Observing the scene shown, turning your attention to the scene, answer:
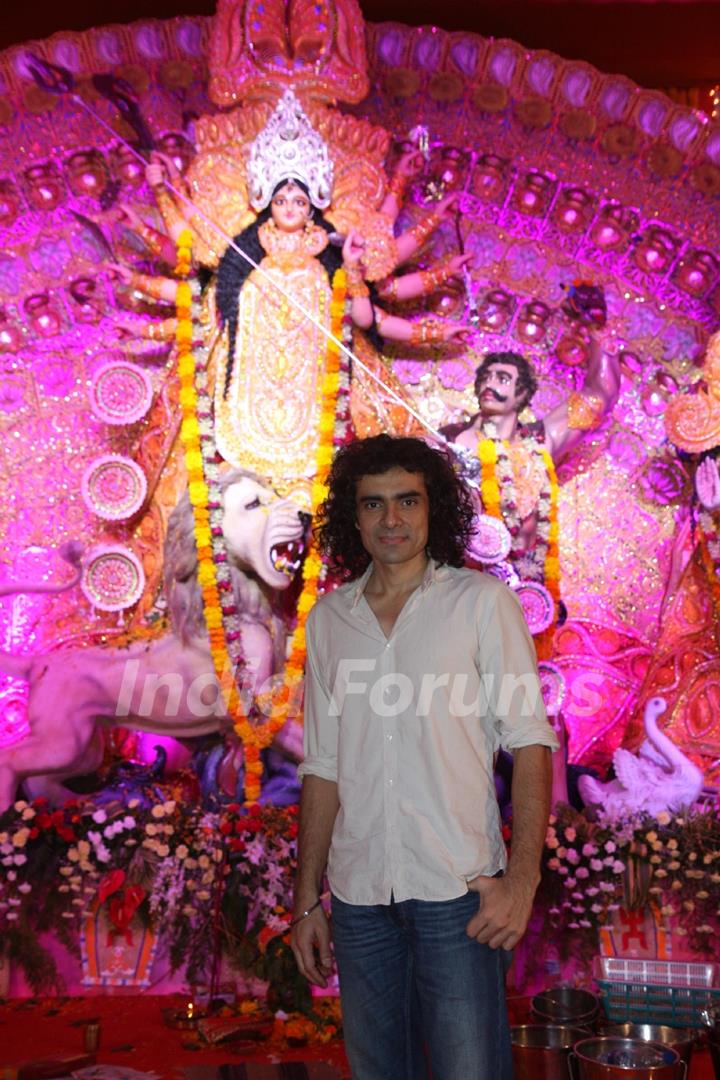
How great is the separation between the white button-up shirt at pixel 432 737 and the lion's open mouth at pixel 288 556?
2.71 meters

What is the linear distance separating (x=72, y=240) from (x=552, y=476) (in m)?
2.38

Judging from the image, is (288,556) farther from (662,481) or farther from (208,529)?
(662,481)

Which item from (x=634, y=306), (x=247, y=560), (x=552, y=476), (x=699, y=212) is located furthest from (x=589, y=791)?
(x=699, y=212)

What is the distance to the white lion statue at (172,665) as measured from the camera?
15.6ft

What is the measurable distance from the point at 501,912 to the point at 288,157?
148 inches

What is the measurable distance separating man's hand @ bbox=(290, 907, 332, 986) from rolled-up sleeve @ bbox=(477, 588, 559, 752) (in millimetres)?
504

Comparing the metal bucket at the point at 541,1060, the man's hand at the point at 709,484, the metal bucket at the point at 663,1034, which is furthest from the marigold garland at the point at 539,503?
the metal bucket at the point at 541,1060

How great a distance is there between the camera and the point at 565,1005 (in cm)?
376

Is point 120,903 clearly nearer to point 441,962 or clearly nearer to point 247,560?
point 247,560

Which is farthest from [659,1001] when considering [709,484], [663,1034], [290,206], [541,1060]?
[290,206]

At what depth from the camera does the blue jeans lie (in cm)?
200

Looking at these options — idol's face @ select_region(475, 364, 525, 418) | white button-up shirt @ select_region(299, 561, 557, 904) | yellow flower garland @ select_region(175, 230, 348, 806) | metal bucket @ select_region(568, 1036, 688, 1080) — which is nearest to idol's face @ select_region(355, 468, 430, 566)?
white button-up shirt @ select_region(299, 561, 557, 904)

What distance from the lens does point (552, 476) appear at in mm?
5098

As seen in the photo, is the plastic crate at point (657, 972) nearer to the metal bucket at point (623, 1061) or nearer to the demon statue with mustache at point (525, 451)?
the metal bucket at point (623, 1061)
